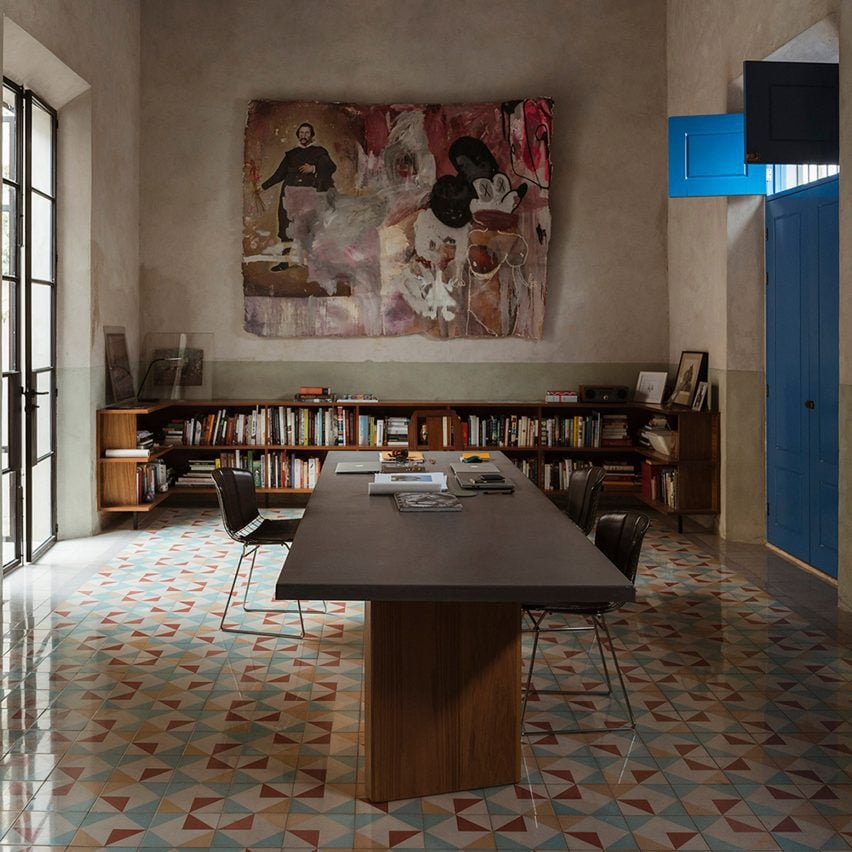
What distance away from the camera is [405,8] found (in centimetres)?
989

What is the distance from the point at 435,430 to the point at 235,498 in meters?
3.72

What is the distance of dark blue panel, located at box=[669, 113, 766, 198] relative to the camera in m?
7.96

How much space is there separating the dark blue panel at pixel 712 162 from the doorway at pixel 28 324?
4.94 meters

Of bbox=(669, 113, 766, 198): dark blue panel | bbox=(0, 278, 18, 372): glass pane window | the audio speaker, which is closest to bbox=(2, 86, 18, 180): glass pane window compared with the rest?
bbox=(0, 278, 18, 372): glass pane window

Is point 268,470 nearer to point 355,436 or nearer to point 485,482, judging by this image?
point 355,436

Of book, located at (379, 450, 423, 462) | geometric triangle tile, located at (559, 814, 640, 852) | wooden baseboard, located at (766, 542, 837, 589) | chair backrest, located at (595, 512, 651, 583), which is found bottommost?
geometric triangle tile, located at (559, 814, 640, 852)

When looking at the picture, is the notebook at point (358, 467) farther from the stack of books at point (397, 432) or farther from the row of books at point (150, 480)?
the stack of books at point (397, 432)

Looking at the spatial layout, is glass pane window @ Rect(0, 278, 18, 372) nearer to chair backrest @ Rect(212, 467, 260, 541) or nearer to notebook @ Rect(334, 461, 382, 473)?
chair backrest @ Rect(212, 467, 260, 541)

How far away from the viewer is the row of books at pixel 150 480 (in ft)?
29.1

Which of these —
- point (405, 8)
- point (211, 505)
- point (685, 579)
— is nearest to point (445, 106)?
point (405, 8)

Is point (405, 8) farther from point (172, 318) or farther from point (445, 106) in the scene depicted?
point (172, 318)

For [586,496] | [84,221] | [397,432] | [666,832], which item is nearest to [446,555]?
[666,832]

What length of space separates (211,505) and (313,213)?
3.05 metres

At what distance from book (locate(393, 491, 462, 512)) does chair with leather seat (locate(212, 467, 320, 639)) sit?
1191 mm
